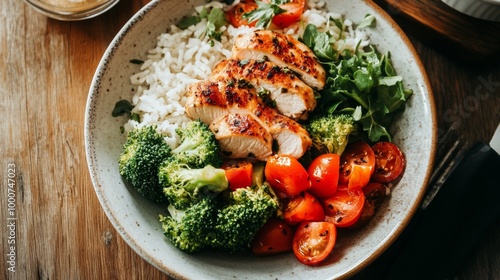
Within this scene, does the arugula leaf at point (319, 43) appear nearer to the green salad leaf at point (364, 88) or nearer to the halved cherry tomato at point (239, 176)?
the green salad leaf at point (364, 88)

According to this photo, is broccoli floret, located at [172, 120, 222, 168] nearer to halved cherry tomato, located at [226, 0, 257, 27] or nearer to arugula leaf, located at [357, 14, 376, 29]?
halved cherry tomato, located at [226, 0, 257, 27]

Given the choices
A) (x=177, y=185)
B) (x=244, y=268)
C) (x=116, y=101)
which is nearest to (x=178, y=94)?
(x=116, y=101)

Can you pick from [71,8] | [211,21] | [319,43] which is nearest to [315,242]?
[319,43]

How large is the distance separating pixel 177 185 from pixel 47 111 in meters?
1.07

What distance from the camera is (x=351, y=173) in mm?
2758

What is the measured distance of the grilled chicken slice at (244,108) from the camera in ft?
8.87

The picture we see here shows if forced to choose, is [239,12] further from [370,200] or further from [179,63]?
[370,200]

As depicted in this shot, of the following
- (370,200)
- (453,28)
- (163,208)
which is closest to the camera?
(370,200)

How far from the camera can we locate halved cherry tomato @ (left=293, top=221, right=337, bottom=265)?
266 cm

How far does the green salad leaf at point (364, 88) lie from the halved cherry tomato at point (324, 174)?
0.26 meters

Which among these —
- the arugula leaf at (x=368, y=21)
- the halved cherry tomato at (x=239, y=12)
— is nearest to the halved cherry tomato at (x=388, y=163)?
the arugula leaf at (x=368, y=21)

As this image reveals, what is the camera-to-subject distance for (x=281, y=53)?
2844mm

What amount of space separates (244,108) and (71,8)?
4.20 feet

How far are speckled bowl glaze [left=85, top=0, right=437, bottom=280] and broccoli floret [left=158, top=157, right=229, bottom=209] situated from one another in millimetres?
239
